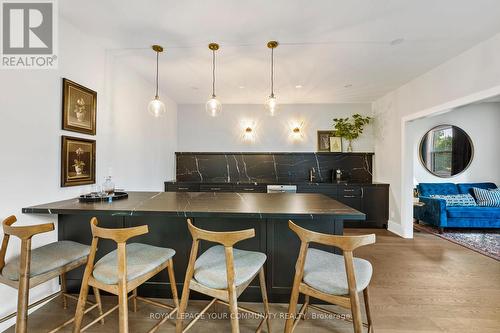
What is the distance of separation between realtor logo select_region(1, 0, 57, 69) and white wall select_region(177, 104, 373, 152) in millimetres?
3024

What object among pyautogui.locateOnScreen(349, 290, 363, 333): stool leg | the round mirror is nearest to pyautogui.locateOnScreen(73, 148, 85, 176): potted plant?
pyautogui.locateOnScreen(349, 290, 363, 333): stool leg

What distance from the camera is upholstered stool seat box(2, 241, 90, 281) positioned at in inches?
57.7

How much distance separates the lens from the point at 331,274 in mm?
1386

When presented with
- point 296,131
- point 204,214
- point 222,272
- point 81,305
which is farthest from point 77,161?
point 296,131

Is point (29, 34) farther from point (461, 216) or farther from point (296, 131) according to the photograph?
point (461, 216)

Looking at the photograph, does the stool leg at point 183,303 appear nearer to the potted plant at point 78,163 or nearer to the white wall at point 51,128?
the white wall at point 51,128

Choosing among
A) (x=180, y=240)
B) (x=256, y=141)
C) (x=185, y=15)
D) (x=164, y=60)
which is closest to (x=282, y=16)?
(x=185, y=15)

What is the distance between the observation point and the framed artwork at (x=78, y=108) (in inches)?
83.4

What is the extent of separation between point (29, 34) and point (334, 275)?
3.03m

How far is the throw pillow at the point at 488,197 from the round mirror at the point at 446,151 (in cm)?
71

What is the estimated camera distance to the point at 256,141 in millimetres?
4984

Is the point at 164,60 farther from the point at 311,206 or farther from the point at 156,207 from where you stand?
the point at 311,206

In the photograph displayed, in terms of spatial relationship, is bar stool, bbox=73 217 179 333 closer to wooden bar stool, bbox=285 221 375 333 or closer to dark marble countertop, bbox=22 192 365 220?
dark marble countertop, bbox=22 192 365 220

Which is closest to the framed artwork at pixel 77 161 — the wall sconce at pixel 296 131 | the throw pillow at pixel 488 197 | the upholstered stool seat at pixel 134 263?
the upholstered stool seat at pixel 134 263
